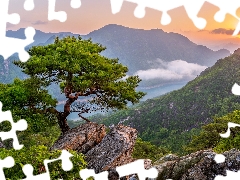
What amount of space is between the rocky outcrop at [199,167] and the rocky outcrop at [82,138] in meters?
6.59

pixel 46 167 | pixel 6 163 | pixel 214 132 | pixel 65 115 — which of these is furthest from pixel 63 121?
pixel 214 132

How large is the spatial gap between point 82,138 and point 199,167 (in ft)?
27.7

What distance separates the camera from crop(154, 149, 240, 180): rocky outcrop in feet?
28.4

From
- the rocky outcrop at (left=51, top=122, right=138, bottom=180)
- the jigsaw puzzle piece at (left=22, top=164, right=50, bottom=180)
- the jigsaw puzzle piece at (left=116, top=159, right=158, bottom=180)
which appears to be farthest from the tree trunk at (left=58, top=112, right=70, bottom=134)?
the jigsaw puzzle piece at (left=22, top=164, right=50, bottom=180)

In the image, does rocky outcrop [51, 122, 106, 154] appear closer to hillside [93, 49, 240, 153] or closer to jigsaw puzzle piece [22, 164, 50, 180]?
jigsaw puzzle piece [22, 164, 50, 180]

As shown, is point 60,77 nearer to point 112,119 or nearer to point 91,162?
point 91,162

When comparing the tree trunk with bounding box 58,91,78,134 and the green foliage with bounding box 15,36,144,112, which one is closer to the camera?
the green foliage with bounding box 15,36,144,112

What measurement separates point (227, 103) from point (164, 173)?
121 m

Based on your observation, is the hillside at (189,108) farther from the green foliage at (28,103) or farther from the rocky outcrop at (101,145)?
the green foliage at (28,103)

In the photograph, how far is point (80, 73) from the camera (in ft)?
53.1

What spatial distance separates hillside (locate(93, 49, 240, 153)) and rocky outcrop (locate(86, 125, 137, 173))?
91468mm

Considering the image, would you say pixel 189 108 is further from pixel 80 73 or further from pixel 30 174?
pixel 30 174

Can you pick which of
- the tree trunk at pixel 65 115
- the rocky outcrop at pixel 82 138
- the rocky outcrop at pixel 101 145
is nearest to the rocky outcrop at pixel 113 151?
the rocky outcrop at pixel 101 145

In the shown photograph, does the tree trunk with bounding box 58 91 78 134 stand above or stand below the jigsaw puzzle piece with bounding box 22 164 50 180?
above
